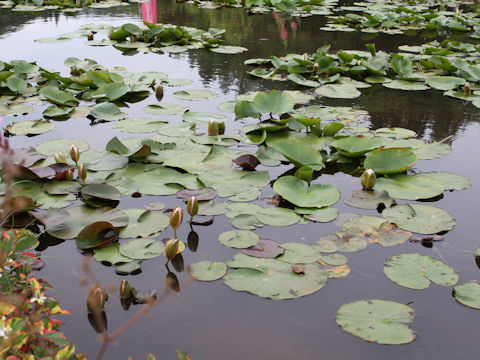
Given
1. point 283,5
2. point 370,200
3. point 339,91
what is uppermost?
point 283,5

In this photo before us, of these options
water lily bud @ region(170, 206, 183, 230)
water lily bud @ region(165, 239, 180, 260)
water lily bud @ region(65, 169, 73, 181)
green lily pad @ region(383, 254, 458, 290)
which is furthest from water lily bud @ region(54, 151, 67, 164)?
green lily pad @ region(383, 254, 458, 290)

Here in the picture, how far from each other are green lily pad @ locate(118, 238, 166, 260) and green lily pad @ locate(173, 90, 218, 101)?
2130 millimetres

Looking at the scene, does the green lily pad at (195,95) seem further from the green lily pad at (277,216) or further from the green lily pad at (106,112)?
the green lily pad at (277,216)

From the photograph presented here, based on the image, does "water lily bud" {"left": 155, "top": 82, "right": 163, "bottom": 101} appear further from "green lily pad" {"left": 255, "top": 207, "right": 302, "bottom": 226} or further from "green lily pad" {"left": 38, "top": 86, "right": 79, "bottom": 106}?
"green lily pad" {"left": 255, "top": 207, "right": 302, "bottom": 226}

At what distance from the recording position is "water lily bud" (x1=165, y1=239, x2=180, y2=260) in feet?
6.64

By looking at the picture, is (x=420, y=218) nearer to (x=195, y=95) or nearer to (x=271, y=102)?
(x=271, y=102)

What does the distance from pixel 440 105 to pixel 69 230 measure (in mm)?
3279

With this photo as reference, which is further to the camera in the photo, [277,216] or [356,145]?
[356,145]

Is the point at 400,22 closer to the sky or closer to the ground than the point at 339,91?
closer to the sky

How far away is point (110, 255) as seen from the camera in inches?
82.4

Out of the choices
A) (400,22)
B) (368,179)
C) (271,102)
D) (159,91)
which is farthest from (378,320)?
(400,22)

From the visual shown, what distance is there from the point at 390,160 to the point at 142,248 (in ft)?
4.98

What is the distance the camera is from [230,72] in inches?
195

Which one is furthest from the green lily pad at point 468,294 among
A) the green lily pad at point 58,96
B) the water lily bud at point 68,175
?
the green lily pad at point 58,96
